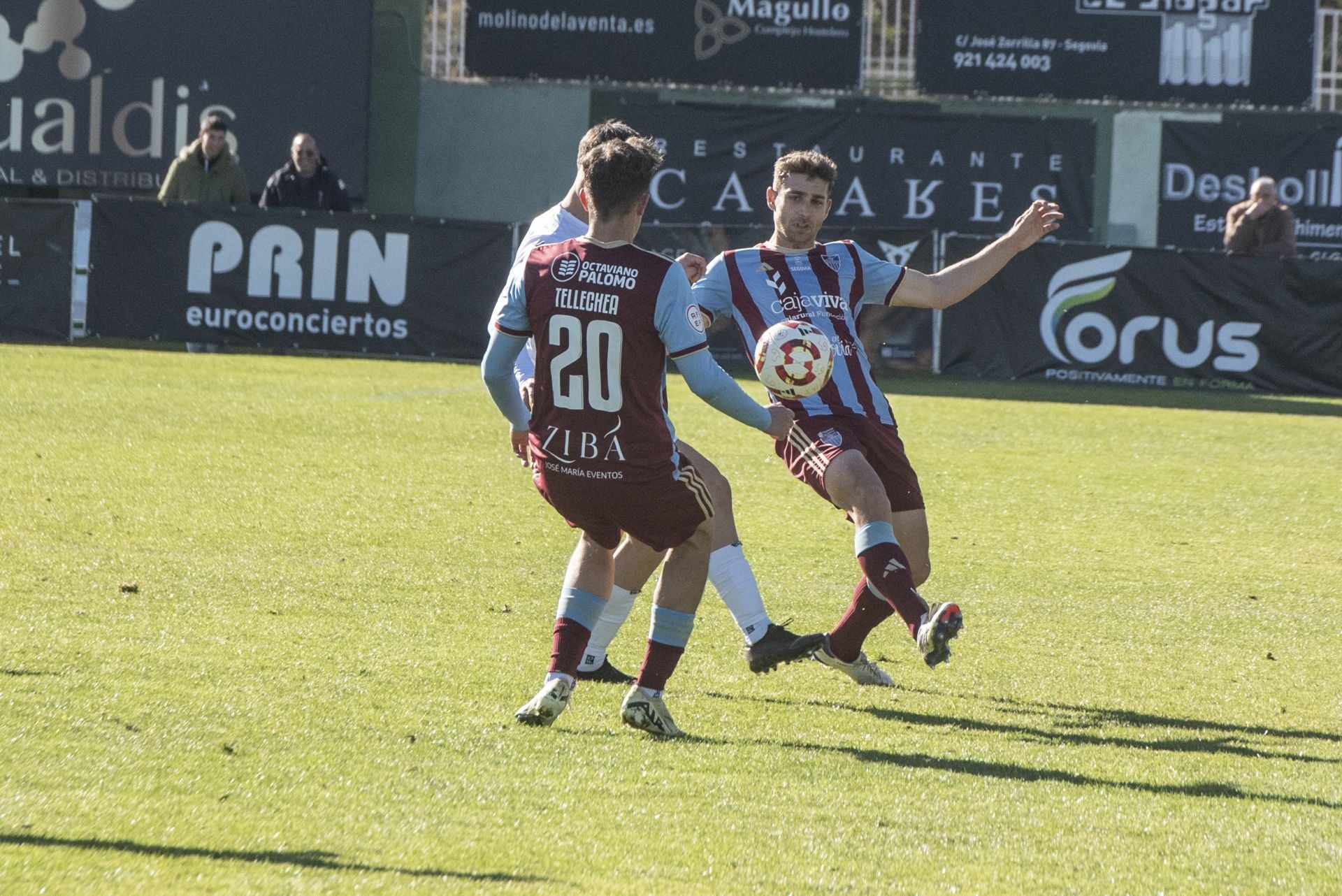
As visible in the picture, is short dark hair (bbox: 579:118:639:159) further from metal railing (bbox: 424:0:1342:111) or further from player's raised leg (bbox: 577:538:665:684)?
metal railing (bbox: 424:0:1342:111)

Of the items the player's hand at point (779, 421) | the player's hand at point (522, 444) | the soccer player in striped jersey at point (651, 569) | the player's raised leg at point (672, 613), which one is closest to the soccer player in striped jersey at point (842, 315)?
the soccer player in striped jersey at point (651, 569)

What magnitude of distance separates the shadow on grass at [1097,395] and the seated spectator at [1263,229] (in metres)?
1.77

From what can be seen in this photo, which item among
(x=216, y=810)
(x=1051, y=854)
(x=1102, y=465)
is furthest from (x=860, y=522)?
(x=1102, y=465)

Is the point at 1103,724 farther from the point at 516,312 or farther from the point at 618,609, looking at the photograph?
the point at 516,312

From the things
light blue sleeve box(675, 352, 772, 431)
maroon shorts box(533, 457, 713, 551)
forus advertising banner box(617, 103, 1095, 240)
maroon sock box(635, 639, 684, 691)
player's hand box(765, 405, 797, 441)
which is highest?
forus advertising banner box(617, 103, 1095, 240)

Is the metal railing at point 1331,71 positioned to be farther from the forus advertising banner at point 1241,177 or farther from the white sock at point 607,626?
the white sock at point 607,626

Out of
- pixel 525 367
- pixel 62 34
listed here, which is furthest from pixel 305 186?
pixel 525 367

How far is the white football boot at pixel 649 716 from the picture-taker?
17.3ft

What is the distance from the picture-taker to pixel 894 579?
19.4 ft

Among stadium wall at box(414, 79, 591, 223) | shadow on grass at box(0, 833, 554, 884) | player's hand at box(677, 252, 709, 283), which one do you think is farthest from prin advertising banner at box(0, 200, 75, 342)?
shadow on grass at box(0, 833, 554, 884)

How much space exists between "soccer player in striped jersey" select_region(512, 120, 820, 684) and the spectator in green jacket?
13519 mm

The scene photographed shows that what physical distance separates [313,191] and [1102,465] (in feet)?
33.0

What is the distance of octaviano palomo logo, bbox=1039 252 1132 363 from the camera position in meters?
18.4

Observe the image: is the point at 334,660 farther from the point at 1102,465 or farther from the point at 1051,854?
the point at 1102,465
